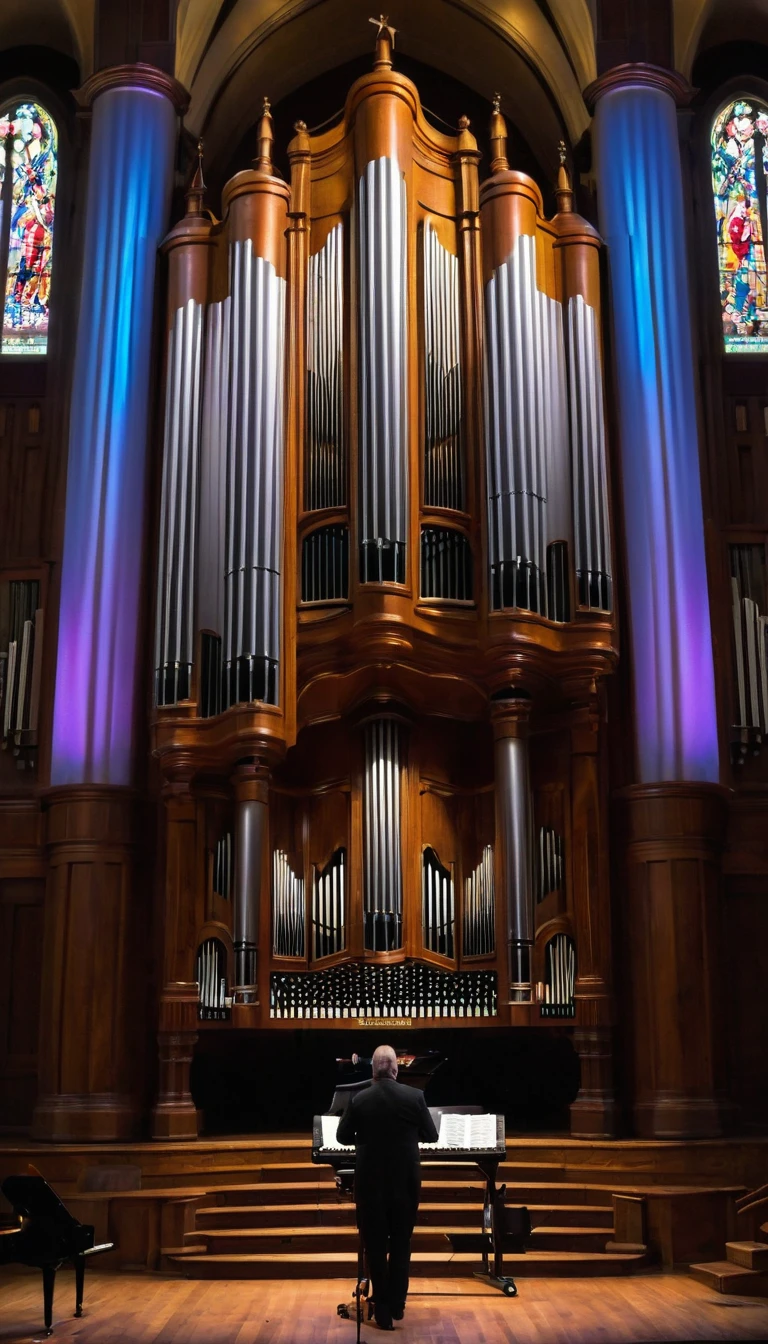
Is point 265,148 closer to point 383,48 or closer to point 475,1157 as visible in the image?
point 383,48

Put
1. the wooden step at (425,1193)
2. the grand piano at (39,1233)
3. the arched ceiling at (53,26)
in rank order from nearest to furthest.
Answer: the grand piano at (39,1233)
the wooden step at (425,1193)
the arched ceiling at (53,26)

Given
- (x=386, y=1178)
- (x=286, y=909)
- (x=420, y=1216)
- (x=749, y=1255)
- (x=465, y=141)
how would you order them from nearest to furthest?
(x=386, y=1178), (x=749, y=1255), (x=420, y=1216), (x=286, y=909), (x=465, y=141)

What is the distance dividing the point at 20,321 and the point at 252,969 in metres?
6.02

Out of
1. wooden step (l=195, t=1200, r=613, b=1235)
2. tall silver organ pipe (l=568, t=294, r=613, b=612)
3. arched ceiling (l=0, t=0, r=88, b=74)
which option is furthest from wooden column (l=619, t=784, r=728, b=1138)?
arched ceiling (l=0, t=0, r=88, b=74)

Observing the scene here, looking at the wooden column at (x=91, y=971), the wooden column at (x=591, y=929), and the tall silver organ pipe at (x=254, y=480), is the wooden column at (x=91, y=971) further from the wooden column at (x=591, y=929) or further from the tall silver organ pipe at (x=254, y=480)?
the wooden column at (x=591, y=929)

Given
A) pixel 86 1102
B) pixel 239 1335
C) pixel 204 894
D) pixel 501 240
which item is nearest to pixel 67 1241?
pixel 239 1335

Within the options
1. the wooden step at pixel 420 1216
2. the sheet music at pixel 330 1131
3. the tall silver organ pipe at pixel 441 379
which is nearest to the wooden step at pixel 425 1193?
the wooden step at pixel 420 1216

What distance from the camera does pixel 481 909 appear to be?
425 inches

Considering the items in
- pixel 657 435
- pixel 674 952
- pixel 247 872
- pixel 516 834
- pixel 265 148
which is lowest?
pixel 674 952

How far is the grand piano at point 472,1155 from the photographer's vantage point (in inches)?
307

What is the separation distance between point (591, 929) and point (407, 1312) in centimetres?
333

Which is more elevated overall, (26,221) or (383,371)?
(26,221)

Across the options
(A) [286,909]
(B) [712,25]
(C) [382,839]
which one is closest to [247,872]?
(A) [286,909]

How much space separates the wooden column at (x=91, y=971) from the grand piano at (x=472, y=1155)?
2657mm
